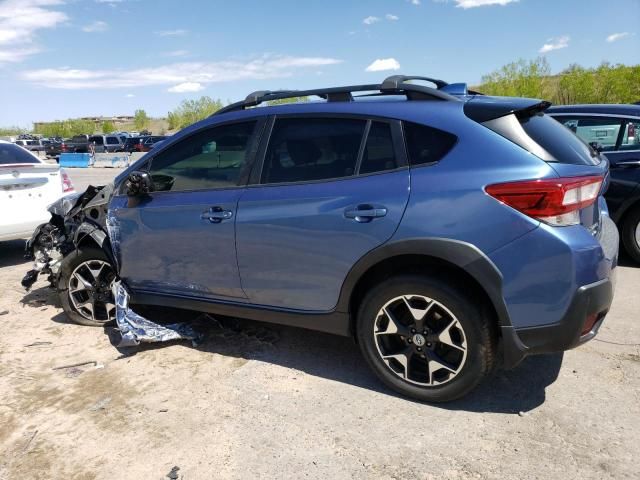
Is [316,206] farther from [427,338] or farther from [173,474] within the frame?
[173,474]

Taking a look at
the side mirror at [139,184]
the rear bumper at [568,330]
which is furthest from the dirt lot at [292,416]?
the side mirror at [139,184]

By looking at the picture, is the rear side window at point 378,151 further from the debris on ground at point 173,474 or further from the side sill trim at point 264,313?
the debris on ground at point 173,474

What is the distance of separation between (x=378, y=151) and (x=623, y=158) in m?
3.96

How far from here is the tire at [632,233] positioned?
18.4 ft

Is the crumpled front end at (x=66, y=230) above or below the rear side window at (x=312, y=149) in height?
below

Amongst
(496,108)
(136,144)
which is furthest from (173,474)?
(136,144)

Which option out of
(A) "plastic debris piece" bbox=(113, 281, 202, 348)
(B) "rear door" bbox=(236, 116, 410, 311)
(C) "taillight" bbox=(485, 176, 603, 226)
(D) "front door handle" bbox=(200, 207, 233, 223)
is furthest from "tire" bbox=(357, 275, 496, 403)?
(A) "plastic debris piece" bbox=(113, 281, 202, 348)

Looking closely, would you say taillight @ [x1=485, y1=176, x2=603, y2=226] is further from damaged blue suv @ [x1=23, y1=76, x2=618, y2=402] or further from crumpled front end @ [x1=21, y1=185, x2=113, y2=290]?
crumpled front end @ [x1=21, y1=185, x2=113, y2=290]

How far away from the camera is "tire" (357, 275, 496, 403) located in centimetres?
280

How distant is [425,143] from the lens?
2914 mm

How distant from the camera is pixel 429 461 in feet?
8.46

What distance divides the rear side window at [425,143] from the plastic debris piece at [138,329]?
2.26 m

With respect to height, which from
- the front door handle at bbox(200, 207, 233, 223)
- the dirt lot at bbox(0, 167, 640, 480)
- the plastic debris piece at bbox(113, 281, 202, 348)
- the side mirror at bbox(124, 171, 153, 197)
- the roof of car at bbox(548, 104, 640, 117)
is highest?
the roof of car at bbox(548, 104, 640, 117)

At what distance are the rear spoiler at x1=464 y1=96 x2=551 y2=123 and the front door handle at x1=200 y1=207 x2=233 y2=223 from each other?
1.62m
